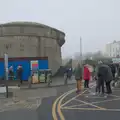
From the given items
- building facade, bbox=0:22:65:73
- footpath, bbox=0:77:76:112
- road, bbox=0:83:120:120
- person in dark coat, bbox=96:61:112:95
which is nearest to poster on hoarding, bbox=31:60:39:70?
building facade, bbox=0:22:65:73

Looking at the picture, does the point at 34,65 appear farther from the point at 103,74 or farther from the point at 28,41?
the point at 103,74

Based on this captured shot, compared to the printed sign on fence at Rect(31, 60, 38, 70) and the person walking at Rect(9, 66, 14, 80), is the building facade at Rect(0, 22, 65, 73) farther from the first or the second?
the person walking at Rect(9, 66, 14, 80)

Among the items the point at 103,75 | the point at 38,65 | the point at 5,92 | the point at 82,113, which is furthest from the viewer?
the point at 38,65

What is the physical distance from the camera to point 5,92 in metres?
15.3

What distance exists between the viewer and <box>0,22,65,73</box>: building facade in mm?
31317

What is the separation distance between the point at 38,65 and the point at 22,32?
7492 mm

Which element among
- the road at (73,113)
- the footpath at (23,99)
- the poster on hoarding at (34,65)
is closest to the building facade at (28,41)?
the poster on hoarding at (34,65)

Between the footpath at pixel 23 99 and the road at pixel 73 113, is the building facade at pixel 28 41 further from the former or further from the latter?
the road at pixel 73 113

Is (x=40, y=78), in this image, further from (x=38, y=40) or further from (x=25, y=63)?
(x=38, y=40)

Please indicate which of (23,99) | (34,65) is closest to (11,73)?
(34,65)

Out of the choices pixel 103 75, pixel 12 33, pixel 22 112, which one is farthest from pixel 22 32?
pixel 22 112

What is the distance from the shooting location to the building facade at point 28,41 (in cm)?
3132

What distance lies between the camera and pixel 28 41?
1260 inches

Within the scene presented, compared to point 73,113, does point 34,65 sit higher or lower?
higher
